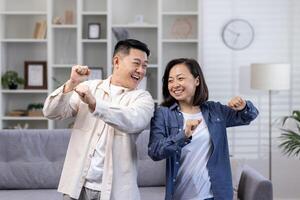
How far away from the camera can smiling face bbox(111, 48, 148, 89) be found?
1887 mm

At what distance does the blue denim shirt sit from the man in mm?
84

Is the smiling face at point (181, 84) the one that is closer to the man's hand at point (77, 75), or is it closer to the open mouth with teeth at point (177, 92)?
the open mouth with teeth at point (177, 92)

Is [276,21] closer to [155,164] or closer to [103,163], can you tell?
[155,164]

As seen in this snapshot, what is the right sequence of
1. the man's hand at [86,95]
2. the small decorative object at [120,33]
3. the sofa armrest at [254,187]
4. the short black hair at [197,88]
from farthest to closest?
the small decorative object at [120,33], the sofa armrest at [254,187], the short black hair at [197,88], the man's hand at [86,95]

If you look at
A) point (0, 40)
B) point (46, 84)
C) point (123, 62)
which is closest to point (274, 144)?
point (46, 84)

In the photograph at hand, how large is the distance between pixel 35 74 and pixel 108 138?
3.46m

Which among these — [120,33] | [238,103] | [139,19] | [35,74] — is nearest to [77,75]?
[238,103]

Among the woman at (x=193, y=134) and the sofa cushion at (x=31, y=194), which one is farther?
the sofa cushion at (x=31, y=194)

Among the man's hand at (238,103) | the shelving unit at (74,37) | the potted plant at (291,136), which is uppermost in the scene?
the shelving unit at (74,37)

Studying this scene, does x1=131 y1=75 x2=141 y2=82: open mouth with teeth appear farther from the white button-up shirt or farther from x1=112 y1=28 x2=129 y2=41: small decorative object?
x1=112 y1=28 x2=129 y2=41: small decorative object

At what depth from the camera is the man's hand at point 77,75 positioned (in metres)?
1.74

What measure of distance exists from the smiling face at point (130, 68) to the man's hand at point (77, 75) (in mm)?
174

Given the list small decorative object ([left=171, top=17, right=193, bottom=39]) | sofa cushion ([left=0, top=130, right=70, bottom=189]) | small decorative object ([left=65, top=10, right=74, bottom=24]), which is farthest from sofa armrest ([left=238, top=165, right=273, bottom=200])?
small decorative object ([left=65, top=10, right=74, bottom=24])

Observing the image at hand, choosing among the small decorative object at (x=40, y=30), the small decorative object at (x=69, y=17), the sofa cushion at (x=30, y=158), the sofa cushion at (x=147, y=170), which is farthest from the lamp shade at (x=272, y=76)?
the small decorative object at (x=40, y=30)
